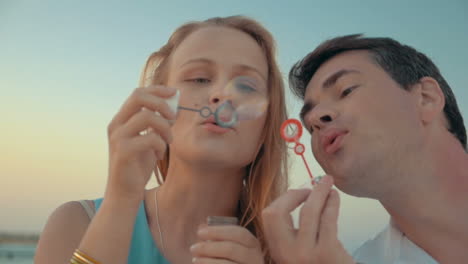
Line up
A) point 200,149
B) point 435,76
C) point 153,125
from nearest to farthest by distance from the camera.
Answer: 1. point 153,125
2. point 200,149
3. point 435,76

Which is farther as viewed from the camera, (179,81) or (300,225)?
(179,81)

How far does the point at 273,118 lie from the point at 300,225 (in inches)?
32.7

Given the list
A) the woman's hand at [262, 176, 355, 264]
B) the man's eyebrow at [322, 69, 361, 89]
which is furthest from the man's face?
the woman's hand at [262, 176, 355, 264]

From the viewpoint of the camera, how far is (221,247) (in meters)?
1.42

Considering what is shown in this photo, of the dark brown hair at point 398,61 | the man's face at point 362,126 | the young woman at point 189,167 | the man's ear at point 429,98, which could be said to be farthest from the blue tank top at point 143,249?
the man's ear at point 429,98

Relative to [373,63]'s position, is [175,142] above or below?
below

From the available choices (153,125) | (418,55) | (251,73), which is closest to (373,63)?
(418,55)

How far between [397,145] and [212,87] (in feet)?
3.56

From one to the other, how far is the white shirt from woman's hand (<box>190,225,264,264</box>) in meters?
1.22

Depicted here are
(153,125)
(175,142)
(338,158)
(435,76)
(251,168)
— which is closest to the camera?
(153,125)

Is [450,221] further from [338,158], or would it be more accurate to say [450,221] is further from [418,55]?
[418,55]

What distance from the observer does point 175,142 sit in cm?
182

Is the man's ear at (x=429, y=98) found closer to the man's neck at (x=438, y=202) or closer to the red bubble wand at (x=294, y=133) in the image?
the man's neck at (x=438, y=202)

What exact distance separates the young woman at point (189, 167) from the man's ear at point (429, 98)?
84 cm
